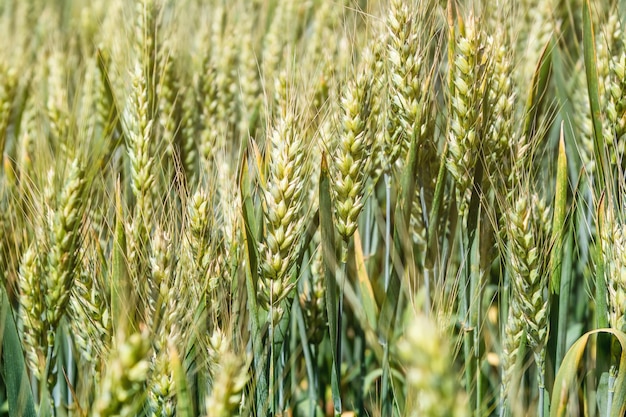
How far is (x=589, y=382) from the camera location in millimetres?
1323

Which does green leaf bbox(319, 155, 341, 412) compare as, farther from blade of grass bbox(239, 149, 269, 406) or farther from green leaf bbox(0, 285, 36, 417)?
green leaf bbox(0, 285, 36, 417)

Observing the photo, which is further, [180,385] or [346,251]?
[346,251]

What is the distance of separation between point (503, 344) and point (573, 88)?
824mm

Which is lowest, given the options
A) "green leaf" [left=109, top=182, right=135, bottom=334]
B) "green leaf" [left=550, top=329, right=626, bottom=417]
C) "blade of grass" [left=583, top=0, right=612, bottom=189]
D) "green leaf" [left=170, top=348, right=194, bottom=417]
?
"green leaf" [left=550, top=329, right=626, bottom=417]

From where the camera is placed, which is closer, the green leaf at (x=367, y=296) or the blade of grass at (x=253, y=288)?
the blade of grass at (x=253, y=288)

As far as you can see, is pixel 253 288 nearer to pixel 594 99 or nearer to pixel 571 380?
pixel 571 380

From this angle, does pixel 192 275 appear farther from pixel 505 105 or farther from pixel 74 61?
pixel 74 61

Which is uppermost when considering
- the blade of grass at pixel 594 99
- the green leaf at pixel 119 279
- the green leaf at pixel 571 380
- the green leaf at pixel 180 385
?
the blade of grass at pixel 594 99

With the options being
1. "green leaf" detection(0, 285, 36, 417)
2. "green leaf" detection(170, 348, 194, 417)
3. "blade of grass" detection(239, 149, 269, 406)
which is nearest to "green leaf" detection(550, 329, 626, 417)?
"blade of grass" detection(239, 149, 269, 406)

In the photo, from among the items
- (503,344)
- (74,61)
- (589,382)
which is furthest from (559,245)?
(74,61)

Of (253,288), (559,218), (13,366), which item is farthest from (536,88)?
(13,366)

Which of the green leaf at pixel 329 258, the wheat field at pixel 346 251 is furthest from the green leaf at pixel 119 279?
the green leaf at pixel 329 258

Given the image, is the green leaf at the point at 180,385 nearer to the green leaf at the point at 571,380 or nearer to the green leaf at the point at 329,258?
the green leaf at the point at 329,258

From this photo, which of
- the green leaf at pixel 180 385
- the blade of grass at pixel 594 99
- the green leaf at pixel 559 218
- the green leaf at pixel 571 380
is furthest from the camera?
the blade of grass at pixel 594 99
